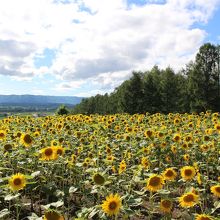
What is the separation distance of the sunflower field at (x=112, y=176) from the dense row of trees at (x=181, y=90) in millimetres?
44455

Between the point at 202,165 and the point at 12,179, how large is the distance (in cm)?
393

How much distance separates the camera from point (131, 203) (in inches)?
200

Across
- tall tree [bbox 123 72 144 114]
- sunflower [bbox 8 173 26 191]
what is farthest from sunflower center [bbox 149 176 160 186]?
tall tree [bbox 123 72 144 114]

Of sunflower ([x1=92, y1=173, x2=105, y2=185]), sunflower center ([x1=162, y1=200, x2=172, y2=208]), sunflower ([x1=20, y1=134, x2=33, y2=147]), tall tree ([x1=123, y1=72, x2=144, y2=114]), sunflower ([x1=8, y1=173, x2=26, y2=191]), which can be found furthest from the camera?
tall tree ([x1=123, y1=72, x2=144, y2=114])

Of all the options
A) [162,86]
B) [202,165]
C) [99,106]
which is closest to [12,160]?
[202,165]

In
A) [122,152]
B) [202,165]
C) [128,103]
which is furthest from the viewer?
[128,103]

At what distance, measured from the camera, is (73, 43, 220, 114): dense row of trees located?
177 feet

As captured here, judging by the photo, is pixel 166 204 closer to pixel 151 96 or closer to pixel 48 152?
pixel 48 152

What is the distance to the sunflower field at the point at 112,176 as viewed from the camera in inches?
212

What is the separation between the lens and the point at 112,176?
20.5 feet

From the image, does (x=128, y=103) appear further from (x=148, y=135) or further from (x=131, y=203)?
(x=131, y=203)

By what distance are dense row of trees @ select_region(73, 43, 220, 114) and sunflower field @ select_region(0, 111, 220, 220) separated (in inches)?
1750

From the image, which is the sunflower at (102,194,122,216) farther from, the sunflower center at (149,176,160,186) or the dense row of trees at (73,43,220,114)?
the dense row of trees at (73,43,220,114)

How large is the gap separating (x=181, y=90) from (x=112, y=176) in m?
55.5
